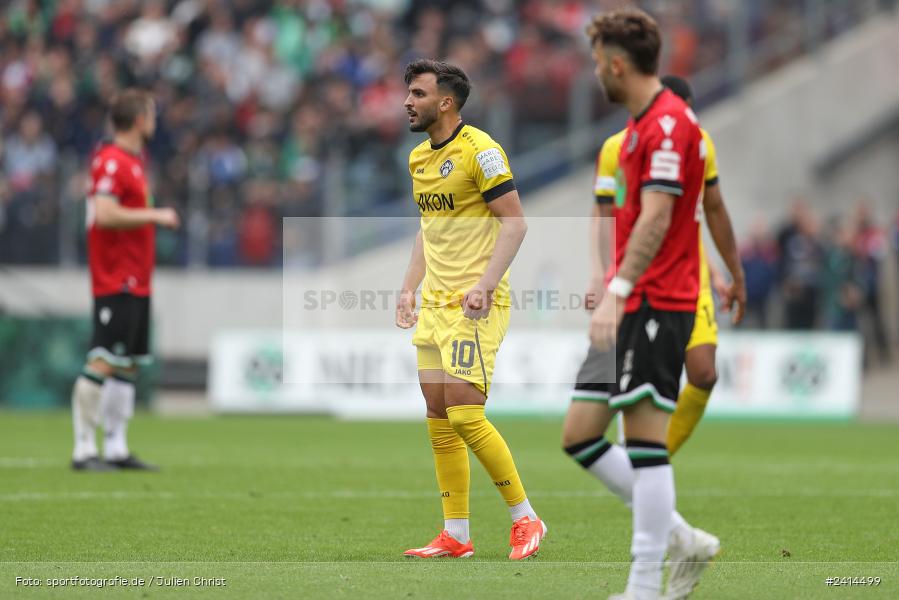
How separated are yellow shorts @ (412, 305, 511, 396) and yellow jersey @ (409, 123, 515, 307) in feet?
0.27

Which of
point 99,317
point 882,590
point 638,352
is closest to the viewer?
point 638,352

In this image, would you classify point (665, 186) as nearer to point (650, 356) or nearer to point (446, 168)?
point (650, 356)

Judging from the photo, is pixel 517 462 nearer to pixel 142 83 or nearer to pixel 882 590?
pixel 882 590

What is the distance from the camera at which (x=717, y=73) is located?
2311 centimetres

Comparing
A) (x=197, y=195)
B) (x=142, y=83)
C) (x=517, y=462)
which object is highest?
(x=142, y=83)

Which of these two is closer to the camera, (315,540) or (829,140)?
(315,540)

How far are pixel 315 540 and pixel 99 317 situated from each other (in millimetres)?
4375

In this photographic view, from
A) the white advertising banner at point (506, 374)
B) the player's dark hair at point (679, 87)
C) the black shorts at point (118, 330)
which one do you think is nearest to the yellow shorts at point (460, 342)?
the player's dark hair at point (679, 87)

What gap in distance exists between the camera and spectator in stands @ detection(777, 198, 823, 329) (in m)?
21.5

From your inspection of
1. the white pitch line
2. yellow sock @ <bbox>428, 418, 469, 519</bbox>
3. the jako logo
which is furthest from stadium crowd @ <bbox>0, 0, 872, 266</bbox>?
yellow sock @ <bbox>428, 418, 469, 519</bbox>

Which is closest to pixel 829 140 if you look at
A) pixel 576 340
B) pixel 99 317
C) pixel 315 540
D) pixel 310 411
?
pixel 576 340

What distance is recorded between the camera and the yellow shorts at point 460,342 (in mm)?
7438

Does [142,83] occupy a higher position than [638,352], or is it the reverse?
[142,83]

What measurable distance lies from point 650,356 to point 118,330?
691cm
